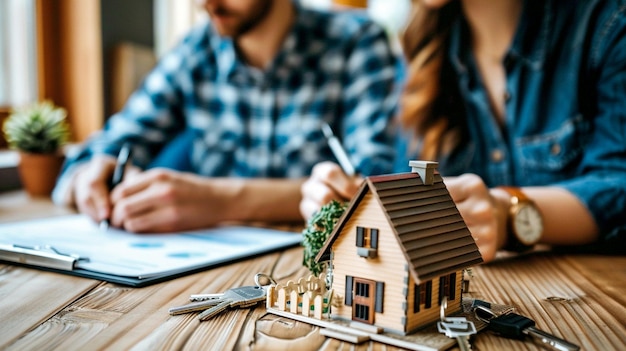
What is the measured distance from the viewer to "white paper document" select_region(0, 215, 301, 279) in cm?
77

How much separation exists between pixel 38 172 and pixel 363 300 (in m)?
1.35

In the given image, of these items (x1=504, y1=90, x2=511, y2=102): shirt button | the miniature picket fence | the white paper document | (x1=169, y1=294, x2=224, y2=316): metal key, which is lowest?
(x1=169, y1=294, x2=224, y2=316): metal key

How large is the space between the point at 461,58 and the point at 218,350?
3.66 feet

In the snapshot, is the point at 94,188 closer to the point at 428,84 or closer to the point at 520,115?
the point at 428,84

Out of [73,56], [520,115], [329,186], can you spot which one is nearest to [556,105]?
[520,115]

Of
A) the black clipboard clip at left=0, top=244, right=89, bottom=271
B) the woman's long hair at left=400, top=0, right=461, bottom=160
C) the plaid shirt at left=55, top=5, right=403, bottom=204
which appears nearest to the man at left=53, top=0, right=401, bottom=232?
the plaid shirt at left=55, top=5, right=403, bottom=204

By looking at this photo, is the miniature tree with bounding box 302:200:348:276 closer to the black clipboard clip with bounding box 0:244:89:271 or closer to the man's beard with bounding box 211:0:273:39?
the black clipboard clip with bounding box 0:244:89:271

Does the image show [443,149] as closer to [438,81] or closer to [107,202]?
[438,81]

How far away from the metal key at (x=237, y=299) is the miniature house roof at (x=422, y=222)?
101mm

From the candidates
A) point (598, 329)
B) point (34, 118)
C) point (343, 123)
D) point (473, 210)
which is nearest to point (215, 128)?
point (343, 123)

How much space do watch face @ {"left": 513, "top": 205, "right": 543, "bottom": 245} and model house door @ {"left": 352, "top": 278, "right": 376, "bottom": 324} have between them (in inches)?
17.5

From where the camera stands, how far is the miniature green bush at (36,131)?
4.96 feet

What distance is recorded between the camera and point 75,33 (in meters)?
2.09

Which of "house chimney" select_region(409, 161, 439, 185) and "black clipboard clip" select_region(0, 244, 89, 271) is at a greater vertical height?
"house chimney" select_region(409, 161, 439, 185)
